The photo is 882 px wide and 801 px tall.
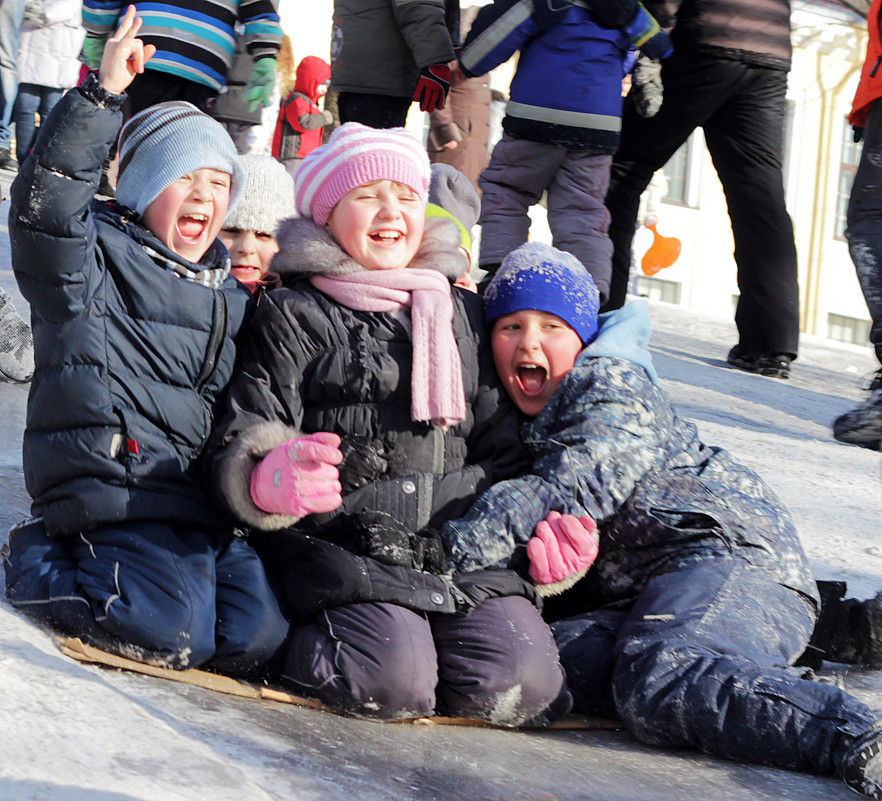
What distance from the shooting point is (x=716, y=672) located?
2248mm

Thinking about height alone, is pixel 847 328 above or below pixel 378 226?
above

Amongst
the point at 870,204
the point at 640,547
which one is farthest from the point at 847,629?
the point at 870,204

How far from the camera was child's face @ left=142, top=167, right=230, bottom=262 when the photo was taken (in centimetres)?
273

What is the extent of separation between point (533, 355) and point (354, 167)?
605 mm

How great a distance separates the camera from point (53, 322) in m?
2.45

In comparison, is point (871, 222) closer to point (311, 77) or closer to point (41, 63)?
point (311, 77)

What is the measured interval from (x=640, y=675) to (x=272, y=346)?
1019mm

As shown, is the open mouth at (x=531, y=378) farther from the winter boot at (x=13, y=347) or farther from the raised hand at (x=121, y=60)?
the winter boot at (x=13, y=347)

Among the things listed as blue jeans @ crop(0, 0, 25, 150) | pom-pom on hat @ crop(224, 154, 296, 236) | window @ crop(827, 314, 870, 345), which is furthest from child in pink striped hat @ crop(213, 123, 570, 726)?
window @ crop(827, 314, 870, 345)

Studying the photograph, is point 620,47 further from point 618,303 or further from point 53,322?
point 53,322

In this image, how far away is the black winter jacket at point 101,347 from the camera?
2.30 meters

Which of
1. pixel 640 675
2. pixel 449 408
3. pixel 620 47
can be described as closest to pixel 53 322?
pixel 449 408

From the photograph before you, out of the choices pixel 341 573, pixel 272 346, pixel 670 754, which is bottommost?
pixel 670 754

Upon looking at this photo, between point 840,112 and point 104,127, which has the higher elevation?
point 840,112
